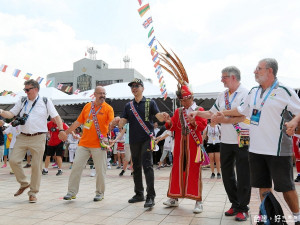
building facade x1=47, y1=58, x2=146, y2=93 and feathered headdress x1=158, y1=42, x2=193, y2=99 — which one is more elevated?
building facade x1=47, y1=58, x2=146, y2=93

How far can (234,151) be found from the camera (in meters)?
4.02

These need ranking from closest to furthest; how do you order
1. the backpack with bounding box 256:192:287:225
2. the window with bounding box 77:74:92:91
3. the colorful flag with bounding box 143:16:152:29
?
1. the backpack with bounding box 256:192:287:225
2. the colorful flag with bounding box 143:16:152:29
3. the window with bounding box 77:74:92:91

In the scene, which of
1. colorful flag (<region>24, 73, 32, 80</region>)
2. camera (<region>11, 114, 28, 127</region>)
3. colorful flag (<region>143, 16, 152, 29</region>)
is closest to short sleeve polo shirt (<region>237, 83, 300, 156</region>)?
camera (<region>11, 114, 28, 127</region>)

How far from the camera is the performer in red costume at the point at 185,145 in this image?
4312 mm

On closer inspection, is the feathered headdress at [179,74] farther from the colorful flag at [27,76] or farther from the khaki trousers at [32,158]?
the colorful flag at [27,76]

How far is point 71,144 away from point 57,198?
263 inches

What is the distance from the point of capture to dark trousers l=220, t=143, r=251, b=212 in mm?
3889

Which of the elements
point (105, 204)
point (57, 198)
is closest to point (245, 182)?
point (105, 204)

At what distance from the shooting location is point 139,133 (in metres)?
4.96

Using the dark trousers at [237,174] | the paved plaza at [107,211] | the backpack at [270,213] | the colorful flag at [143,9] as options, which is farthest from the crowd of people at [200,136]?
the colorful flag at [143,9]

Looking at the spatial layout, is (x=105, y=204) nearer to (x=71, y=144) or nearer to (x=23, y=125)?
(x=23, y=125)

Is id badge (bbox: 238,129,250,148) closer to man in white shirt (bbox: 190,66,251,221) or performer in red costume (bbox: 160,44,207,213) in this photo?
man in white shirt (bbox: 190,66,251,221)

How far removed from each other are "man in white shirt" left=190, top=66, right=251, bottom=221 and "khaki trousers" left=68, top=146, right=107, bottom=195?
85.5 inches

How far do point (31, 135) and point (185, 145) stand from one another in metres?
2.67
